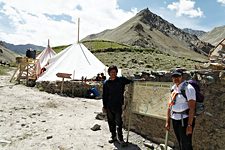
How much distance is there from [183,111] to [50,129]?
14.7ft

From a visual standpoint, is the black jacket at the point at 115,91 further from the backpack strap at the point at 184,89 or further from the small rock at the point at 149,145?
the backpack strap at the point at 184,89

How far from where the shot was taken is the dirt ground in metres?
7.46

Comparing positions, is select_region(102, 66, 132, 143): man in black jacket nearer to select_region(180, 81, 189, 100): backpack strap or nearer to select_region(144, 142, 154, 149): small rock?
select_region(144, 142, 154, 149): small rock

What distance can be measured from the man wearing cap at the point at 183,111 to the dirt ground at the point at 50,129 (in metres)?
2.11

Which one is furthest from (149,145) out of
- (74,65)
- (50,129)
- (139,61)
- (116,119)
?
(139,61)

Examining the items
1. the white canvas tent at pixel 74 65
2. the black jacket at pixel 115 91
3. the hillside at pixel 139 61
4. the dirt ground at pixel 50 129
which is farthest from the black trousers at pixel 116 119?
the hillside at pixel 139 61

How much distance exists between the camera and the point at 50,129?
8672 millimetres

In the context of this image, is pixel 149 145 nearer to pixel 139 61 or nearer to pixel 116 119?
pixel 116 119

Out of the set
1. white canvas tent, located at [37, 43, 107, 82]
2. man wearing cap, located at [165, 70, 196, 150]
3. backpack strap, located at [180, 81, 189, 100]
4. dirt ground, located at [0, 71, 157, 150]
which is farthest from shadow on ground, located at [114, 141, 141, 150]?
white canvas tent, located at [37, 43, 107, 82]

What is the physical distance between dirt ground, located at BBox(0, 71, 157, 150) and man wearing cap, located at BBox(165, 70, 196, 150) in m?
2.11

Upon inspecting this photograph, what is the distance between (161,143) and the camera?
7.35 metres

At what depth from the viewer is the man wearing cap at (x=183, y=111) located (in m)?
5.27

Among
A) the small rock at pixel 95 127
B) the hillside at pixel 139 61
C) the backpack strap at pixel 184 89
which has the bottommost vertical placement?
the small rock at pixel 95 127

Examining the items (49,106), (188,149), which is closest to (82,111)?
(49,106)
